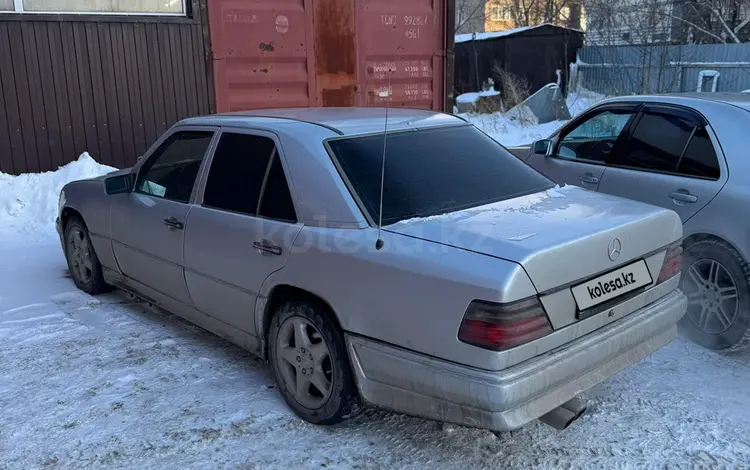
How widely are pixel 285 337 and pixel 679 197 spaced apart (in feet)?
8.94

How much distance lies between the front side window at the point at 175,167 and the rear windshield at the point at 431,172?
112 centimetres

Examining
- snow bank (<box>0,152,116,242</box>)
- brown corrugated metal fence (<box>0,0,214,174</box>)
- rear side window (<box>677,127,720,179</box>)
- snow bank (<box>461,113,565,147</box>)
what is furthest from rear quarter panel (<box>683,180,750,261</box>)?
snow bank (<box>461,113,565,147</box>)

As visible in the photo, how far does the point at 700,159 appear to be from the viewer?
428cm

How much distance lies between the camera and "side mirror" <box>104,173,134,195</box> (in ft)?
14.8

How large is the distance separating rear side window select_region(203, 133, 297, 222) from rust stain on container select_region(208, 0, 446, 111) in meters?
5.35

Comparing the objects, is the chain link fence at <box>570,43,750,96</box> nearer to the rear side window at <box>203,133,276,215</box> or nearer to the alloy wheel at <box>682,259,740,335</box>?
the alloy wheel at <box>682,259,740,335</box>

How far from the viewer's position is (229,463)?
9.94 ft

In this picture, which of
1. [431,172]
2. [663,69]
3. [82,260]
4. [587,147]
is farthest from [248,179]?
[663,69]

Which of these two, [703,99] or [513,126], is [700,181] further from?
[513,126]

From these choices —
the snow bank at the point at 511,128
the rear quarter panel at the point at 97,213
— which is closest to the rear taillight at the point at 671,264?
the rear quarter panel at the point at 97,213

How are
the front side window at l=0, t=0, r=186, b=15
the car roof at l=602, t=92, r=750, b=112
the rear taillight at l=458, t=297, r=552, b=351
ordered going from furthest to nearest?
the front side window at l=0, t=0, r=186, b=15 < the car roof at l=602, t=92, r=750, b=112 < the rear taillight at l=458, t=297, r=552, b=351

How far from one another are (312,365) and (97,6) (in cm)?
689

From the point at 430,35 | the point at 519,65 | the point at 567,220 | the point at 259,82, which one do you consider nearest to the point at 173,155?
the point at 567,220

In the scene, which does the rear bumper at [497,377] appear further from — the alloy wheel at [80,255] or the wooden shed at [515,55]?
the wooden shed at [515,55]
